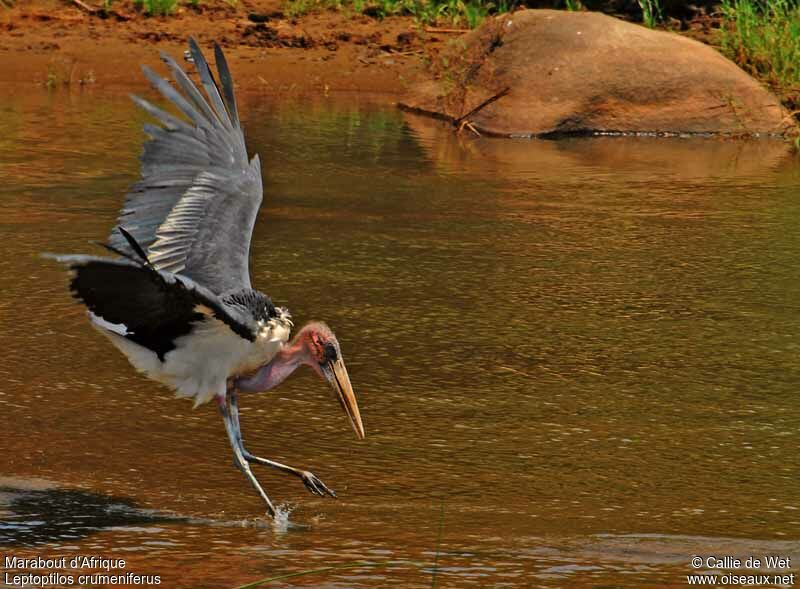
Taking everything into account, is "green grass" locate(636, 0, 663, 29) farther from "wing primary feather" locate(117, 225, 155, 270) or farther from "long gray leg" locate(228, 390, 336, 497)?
"wing primary feather" locate(117, 225, 155, 270)

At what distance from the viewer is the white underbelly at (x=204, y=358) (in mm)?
4023

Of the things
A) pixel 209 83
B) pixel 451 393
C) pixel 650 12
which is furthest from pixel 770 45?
pixel 209 83

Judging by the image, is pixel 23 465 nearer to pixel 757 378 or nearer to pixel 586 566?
pixel 586 566

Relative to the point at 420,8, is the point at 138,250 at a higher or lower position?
higher

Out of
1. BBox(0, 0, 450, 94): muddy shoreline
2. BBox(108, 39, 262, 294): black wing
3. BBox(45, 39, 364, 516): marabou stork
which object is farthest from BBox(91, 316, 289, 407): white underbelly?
BBox(0, 0, 450, 94): muddy shoreline

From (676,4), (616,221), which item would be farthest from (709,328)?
(676,4)

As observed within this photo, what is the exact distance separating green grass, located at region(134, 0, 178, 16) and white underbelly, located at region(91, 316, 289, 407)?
30.8 feet

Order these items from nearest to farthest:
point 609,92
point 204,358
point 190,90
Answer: point 204,358 → point 190,90 → point 609,92

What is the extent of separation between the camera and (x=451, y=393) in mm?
5035

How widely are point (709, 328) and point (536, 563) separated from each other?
2450mm

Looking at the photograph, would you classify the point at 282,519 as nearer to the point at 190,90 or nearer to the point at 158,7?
the point at 190,90

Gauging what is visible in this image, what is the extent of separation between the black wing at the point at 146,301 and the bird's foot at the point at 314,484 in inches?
14.9

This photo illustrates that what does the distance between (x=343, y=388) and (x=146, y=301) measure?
2.44ft

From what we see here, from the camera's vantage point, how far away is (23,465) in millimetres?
4211
